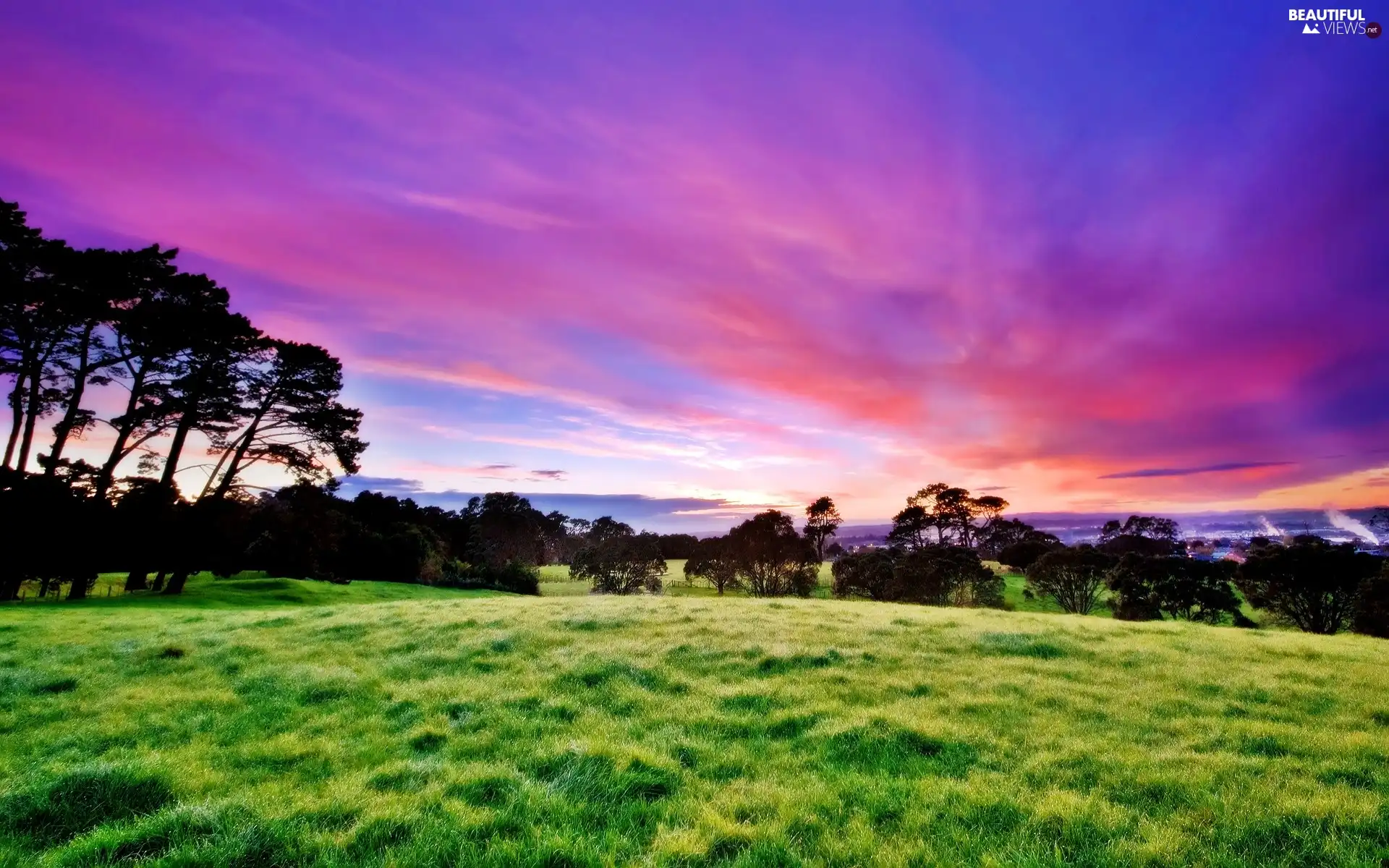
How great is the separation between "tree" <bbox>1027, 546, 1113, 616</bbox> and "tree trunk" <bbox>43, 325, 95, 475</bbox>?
3860 inches

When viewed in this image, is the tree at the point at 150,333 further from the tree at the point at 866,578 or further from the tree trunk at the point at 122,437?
the tree at the point at 866,578

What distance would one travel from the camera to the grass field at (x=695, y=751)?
5809 mm

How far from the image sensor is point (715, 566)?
101m

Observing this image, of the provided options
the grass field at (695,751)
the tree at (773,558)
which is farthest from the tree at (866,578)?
the grass field at (695,751)

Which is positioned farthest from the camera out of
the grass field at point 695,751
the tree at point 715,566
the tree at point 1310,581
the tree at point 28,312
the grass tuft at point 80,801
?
the tree at point 715,566

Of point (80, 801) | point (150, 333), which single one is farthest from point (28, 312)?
point (80, 801)

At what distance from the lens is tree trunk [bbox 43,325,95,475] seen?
37.4 meters

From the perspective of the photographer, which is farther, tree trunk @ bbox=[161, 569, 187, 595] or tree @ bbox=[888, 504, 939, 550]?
tree @ bbox=[888, 504, 939, 550]

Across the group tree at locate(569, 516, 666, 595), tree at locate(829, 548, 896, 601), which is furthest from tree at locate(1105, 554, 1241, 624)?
tree at locate(569, 516, 666, 595)

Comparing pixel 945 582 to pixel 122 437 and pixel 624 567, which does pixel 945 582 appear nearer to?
pixel 624 567

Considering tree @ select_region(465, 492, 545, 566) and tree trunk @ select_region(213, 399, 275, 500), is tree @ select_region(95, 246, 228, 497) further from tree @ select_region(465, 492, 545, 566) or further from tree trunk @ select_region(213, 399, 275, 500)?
tree @ select_region(465, 492, 545, 566)

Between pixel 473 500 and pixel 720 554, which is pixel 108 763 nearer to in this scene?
pixel 720 554

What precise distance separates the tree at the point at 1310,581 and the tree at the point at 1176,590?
9.24 ft

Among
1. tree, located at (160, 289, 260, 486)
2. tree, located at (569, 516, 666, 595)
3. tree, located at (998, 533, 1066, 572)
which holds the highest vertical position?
tree, located at (160, 289, 260, 486)
